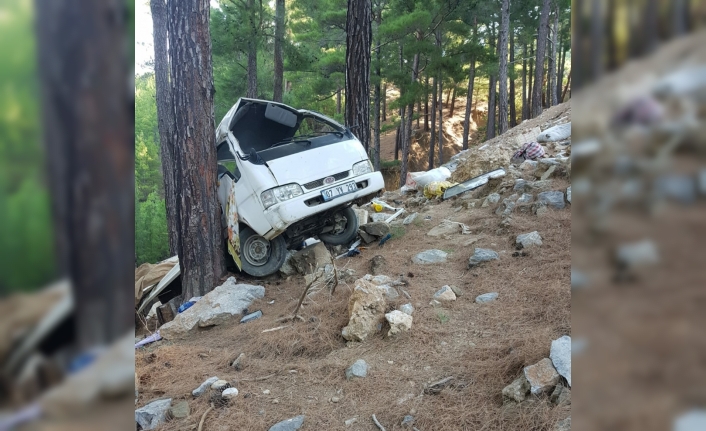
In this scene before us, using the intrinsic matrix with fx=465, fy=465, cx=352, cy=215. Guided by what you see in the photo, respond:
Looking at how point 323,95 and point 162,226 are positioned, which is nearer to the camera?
point 162,226

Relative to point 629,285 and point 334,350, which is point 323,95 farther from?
point 629,285

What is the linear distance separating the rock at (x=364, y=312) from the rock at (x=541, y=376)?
1.50 metres

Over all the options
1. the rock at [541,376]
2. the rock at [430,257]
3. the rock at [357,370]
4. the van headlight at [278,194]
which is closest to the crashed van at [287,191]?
the van headlight at [278,194]

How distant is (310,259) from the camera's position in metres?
6.33

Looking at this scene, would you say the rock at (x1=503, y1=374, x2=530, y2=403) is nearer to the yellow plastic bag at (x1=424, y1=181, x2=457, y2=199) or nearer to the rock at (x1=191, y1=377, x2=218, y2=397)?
the rock at (x1=191, y1=377, x2=218, y2=397)

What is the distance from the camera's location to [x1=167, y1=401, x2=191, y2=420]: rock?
3125mm

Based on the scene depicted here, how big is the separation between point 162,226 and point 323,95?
8.56 metres

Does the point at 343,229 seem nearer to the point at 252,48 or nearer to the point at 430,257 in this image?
the point at 430,257

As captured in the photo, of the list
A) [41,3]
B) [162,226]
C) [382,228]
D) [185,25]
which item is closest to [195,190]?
[185,25]

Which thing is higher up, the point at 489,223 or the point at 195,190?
the point at 195,190

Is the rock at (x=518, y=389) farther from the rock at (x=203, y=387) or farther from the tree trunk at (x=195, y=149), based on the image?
the tree trunk at (x=195, y=149)

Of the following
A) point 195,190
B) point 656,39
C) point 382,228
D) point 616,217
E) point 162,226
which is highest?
point 656,39

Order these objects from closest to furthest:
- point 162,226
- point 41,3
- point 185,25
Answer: point 41,3 → point 185,25 → point 162,226

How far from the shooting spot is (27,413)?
1.65ft
